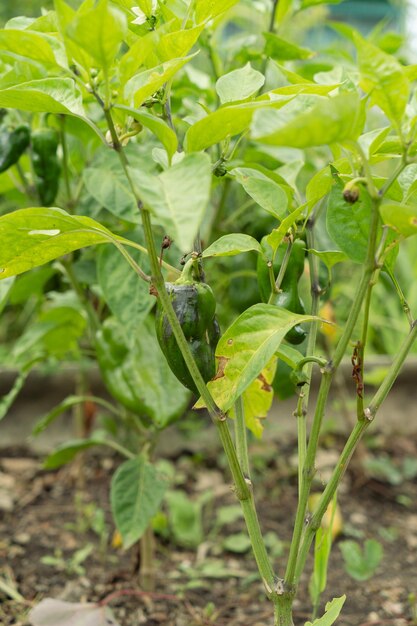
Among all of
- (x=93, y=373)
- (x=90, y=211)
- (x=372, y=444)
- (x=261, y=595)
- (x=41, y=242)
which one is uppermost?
(x=41, y=242)

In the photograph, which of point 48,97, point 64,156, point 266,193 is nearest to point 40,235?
point 48,97

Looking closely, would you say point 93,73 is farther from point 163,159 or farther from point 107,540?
point 107,540

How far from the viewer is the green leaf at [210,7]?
0.70 m

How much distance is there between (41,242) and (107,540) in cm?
97

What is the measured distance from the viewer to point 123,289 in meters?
0.95

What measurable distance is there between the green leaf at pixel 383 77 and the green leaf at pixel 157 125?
6.5 inches

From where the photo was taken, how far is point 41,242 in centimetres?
68

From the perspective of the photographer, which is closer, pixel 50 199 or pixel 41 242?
pixel 41 242

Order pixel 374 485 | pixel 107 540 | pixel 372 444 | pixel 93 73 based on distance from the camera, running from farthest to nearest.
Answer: pixel 372 444 → pixel 374 485 → pixel 107 540 → pixel 93 73

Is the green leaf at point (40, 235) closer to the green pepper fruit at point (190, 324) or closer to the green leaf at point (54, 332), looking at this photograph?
the green pepper fruit at point (190, 324)

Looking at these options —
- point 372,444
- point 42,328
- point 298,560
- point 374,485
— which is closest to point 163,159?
point 298,560

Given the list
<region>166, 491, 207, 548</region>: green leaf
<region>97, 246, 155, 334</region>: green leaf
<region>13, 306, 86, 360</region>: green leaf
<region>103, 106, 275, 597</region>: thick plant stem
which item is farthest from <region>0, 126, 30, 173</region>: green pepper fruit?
<region>166, 491, 207, 548</region>: green leaf

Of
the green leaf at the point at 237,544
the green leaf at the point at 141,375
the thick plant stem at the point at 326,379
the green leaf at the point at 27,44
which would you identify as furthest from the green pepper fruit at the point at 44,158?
the green leaf at the point at 237,544

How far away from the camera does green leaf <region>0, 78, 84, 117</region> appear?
24.8 inches
